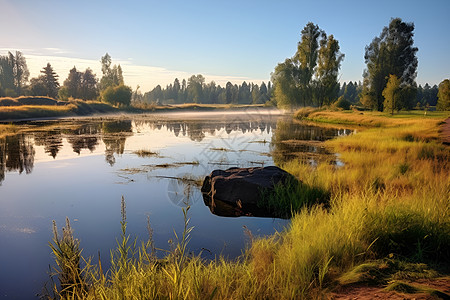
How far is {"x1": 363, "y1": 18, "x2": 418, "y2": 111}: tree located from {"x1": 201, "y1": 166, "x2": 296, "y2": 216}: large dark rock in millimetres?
51175

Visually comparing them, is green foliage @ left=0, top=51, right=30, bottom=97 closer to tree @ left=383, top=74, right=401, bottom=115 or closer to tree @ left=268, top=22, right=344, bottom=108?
tree @ left=268, top=22, right=344, bottom=108

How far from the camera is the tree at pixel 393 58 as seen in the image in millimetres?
50938

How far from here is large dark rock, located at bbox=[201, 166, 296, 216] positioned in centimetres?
744

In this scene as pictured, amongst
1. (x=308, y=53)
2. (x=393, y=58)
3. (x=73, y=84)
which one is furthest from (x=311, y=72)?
(x=73, y=84)

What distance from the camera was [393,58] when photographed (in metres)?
51.1

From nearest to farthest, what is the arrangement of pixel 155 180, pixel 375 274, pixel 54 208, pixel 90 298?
pixel 90 298 → pixel 375 274 → pixel 54 208 → pixel 155 180

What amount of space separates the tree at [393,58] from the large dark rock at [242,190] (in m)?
51.2

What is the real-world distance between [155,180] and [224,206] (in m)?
3.33

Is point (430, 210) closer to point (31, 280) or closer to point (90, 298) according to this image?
point (90, 298)

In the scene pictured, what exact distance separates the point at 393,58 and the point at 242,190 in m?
55.7

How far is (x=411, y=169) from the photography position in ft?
30.0

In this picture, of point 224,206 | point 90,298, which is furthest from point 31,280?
point 224,206

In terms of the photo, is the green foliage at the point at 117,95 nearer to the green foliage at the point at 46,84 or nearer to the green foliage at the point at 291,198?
the green foliage at the point at 46,84

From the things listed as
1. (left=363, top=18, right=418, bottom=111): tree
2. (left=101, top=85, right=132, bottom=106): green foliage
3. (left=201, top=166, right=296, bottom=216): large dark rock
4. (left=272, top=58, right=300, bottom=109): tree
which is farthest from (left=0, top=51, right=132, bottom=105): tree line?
(left=201, top=166, right=296, bottom=216): large dark rock
